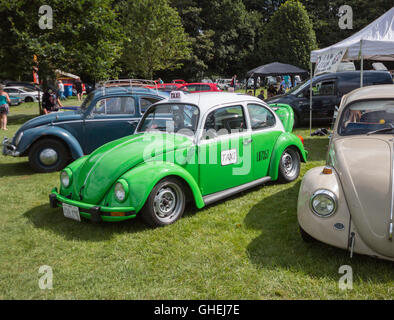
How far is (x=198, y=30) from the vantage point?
4822cm

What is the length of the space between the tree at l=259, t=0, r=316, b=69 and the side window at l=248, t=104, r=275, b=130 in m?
35.8

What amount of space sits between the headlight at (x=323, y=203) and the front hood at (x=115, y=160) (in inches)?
75.7

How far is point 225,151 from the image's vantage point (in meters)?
5.02

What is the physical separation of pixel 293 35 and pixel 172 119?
38.0m

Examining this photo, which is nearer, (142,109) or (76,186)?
(76,186)

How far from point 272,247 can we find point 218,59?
49279 millimetres

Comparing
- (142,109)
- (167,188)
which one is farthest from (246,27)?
(167,188)

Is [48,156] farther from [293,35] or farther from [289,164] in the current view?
→ [293,35]

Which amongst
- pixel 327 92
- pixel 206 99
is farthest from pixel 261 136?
pixel 327 92

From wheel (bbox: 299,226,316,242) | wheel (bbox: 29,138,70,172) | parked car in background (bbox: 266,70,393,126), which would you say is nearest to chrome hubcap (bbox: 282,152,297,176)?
wheel (bbox: 299,226,316,242)

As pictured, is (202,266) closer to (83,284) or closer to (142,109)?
(83,284)

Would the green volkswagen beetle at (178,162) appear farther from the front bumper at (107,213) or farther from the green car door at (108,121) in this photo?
the green car door at (108,121)

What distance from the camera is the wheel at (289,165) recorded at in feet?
19.5

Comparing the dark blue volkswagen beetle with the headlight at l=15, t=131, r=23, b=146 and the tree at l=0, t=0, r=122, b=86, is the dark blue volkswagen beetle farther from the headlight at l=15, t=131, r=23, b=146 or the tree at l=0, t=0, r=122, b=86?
the tree at l=0, t=0, r=122, b=86
